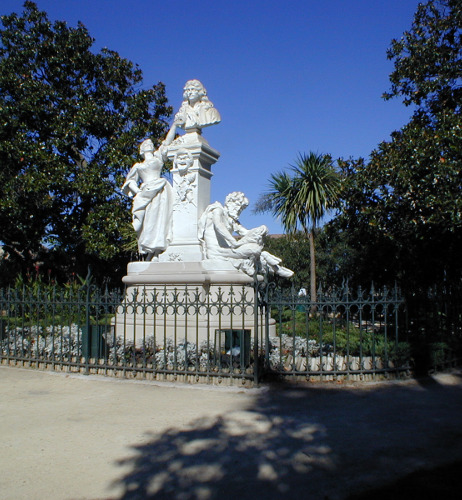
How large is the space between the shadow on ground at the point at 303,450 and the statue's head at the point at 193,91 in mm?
6542

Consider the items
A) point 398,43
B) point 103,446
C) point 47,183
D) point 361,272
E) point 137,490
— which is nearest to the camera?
point 137,490

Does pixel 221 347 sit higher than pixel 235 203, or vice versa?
pixel 235 203

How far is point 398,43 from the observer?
1191 cm

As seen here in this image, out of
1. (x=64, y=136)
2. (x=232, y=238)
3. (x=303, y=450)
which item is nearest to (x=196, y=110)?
(x=232, y=238)

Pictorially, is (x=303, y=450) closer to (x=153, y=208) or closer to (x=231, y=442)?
(x=231, y=442)

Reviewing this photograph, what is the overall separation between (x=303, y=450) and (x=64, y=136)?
17.4 meters

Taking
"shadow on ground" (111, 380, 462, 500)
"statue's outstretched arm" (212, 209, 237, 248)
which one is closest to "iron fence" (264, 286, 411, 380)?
"shadow on ground" (111, 380, 462, 500)

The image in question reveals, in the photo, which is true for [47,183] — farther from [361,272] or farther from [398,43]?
[398,43]

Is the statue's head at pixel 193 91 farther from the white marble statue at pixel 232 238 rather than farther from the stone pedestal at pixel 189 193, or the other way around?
the white marble statue at pixel 232 238

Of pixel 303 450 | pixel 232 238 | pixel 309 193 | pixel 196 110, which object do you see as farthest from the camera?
pixel 309 193

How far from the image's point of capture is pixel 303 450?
4387 mm

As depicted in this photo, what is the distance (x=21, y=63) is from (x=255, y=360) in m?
17.3

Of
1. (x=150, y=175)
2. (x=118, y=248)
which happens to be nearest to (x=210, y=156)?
(x=150, y=175)

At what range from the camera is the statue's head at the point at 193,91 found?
10.5 m
